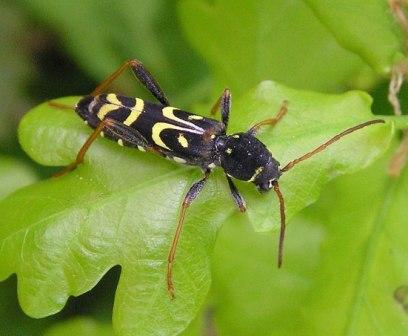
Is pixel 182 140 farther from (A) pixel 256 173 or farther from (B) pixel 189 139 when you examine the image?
(A) pixel 256 173

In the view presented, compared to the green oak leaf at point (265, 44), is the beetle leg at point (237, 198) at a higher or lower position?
lower

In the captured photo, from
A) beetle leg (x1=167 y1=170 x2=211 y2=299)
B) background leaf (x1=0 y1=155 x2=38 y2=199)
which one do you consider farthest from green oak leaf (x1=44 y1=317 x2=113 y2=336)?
beetle leg (x1=167 y1=170 x2=211 y2=299)

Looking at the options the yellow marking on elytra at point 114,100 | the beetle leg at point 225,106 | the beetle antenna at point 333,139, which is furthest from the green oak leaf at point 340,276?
the yellow marking on elytra at point 114,100

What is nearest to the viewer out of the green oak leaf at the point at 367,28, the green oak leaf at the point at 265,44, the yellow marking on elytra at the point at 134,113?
the green oak leaf at the point at 367,28

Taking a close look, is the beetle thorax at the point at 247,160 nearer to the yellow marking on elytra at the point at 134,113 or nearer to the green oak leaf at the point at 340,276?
the yellow marking on elytra at the point at 134,113

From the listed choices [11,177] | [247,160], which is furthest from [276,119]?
[11,177]

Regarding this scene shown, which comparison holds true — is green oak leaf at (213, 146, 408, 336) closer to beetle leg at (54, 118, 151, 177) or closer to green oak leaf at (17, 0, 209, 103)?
beetle leg at (54, 118, 151, 177)

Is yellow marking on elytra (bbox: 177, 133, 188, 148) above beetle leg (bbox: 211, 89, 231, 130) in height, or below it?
below
